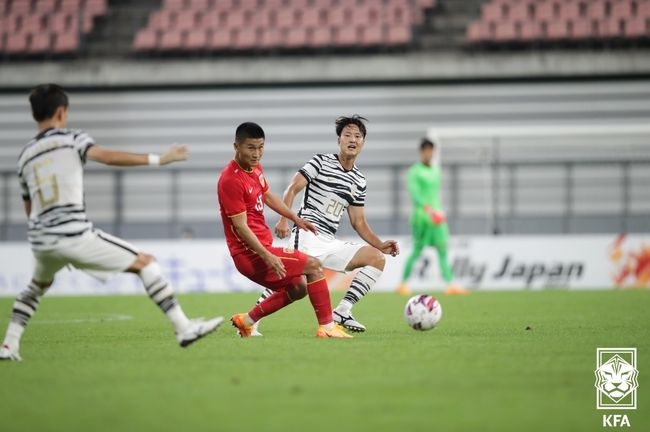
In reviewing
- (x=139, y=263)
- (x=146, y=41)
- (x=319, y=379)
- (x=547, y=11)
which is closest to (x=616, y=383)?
(x=319, y=379)

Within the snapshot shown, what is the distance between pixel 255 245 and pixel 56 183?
Answer: 186 cm

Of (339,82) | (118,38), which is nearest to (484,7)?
(339,82)

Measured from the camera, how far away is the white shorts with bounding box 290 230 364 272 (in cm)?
932

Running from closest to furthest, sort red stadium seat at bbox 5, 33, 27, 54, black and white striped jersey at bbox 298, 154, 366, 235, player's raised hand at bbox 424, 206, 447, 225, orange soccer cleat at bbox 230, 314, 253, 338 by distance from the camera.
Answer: orange soccer cleat at bbox 230, 314, 253, 338
black and white striped jersey at bbox 298, 154, 366, 235
player's raised hand at bbox 424, 206, 447, 225
red stadium seat at bbox 5, 33, 27, 54

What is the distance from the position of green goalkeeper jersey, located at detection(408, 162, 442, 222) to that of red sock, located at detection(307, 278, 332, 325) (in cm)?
845

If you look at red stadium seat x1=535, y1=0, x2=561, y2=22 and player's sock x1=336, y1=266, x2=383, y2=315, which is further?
red stadium seat x1=535, y1=0, x2=561, y2=22

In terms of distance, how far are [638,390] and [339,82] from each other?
62.4ft

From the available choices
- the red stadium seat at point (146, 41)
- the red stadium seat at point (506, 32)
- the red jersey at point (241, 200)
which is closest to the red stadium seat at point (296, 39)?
the red stadium seat at point (146, 41)

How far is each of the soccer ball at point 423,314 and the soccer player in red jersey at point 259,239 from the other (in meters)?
0.75

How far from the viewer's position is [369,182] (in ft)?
75.8

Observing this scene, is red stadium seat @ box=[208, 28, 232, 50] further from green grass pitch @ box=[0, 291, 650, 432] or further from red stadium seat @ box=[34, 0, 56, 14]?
green grass pitch @ box=[0, 291, 650, 432]

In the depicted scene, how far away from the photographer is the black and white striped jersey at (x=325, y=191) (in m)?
9.57

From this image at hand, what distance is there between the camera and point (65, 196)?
694 cm

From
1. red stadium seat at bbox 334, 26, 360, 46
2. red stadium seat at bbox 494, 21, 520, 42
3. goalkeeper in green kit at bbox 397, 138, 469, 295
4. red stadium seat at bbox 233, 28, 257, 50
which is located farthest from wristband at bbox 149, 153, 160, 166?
red stadium seat at bbox 494, 21, 520, 42
